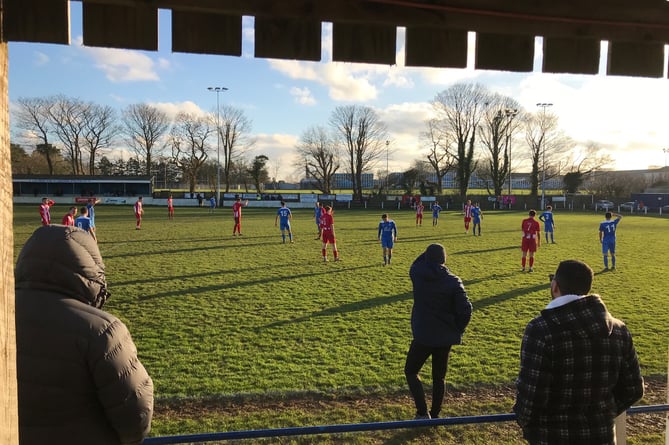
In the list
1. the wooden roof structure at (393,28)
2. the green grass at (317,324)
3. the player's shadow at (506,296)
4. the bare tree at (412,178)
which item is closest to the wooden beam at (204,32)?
the wooden roof structure at (393,28)

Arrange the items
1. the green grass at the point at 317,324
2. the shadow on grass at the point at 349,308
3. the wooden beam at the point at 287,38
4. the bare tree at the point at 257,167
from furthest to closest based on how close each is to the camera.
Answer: the bare tree at the point at 257,167
the shadow on grass at the point at 349,308
the green grass at the point at 317,324
the wooden beam at the point at 287,38

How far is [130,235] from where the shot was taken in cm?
2264

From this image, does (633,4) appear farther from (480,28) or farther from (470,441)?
(470,441)

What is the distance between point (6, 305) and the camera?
151cm

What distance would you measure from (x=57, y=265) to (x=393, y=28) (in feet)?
5.93

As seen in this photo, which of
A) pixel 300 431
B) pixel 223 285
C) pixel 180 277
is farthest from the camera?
pixel 180 277

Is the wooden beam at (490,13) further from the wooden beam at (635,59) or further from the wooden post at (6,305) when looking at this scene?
the wooden post at (6,305)

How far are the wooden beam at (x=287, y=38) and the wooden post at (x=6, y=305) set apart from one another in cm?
100

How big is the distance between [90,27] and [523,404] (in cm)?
269

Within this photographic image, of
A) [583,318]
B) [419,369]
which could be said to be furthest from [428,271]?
[583,318]

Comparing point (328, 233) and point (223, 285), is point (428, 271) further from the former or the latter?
point (328, 233)

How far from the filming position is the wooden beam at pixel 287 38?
2.00 m

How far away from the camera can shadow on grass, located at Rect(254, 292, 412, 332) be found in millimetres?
8336

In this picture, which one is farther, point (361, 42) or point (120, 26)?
point (361, 42)
